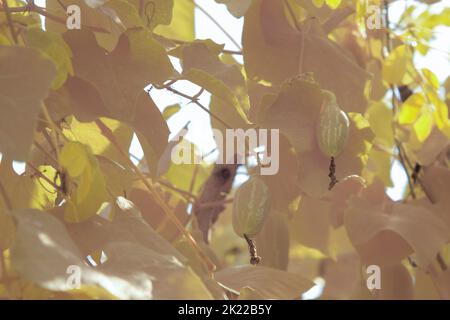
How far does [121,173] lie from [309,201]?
29 centimetres

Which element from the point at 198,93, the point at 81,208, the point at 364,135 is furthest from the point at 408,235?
the point at 81,208

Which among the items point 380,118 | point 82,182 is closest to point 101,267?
point 82,182

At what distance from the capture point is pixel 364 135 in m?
0.86

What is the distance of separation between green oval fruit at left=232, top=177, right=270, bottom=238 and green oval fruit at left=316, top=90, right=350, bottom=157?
0.07 meters

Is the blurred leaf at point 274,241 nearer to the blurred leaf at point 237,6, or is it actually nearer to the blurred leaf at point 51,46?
the blurred leaf at point 237,6

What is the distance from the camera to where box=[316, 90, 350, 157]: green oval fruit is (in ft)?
2.54

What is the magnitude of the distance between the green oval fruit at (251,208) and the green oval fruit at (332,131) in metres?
0.07

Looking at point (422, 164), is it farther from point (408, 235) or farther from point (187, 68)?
point (187, 68)

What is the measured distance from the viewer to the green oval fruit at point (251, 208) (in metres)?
0.75

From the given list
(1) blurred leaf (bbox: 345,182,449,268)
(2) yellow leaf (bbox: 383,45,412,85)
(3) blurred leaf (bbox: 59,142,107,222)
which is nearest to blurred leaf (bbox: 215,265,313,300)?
(3) blurred leaf (bbox: 59,142,107,222)

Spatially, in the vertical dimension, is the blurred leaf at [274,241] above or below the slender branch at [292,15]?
below

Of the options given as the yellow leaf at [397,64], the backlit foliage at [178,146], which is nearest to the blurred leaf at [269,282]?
the backlit foliage at [178,146]

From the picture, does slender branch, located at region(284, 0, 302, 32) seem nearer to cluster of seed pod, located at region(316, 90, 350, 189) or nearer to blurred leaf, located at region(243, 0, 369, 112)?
blurred leaf, located at region(243, 0, 369, 112)
